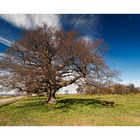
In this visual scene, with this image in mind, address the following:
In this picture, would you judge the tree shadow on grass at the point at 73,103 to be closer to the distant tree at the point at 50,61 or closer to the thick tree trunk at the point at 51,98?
the thick tree trunk at the point at 51,98

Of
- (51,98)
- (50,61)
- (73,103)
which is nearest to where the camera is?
(50,61)

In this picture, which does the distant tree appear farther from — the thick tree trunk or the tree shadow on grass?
the tree shadow on grass

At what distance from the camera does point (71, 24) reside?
8359mm

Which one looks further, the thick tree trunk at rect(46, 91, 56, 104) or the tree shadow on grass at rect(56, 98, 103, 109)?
the thick tree trunk at rect(46, 91, 56, 104)

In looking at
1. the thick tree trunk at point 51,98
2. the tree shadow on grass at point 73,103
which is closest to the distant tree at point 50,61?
the thick tree trunk at point 51,98

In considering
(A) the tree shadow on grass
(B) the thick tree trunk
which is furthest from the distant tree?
(A) the tree shadow on grass

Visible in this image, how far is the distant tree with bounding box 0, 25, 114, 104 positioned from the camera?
869cm

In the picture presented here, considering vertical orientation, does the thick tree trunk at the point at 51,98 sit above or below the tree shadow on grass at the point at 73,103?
above

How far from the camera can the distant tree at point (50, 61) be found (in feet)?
28.5

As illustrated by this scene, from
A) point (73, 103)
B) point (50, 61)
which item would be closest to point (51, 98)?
point (73, 103)

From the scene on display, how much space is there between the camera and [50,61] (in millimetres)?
9453

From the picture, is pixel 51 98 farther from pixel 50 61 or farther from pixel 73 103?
pixel 50 61

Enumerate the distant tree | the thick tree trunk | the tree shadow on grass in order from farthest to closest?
the thick tree trunk, the tree shadow on grass, the distant tree

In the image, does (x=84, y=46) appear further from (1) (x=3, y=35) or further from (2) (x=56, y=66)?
(1) (x=3, y=35)
